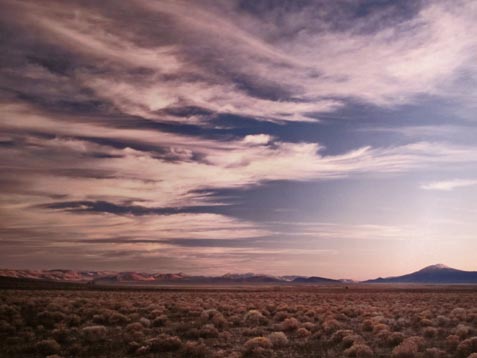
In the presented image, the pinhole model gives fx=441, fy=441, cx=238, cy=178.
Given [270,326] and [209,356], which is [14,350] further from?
[270,326]

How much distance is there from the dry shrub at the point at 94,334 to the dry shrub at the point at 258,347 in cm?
668

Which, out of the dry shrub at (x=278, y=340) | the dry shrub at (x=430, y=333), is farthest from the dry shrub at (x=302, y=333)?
the dry shrub at (x=430, y=333)

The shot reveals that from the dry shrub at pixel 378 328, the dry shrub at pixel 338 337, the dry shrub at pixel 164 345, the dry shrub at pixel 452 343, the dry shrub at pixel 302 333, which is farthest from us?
the dry shrub at pixel 378 328

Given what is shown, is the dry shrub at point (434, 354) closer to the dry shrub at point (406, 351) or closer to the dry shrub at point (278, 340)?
the dry shrub at point (406, 351)

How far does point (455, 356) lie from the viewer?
16.2m

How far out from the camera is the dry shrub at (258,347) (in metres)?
16.1

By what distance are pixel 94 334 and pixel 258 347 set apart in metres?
7.73

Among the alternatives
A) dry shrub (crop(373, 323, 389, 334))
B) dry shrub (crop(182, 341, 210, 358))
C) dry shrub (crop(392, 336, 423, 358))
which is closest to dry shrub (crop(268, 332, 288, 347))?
dry shrub (crop(182, 341, 210, 358))

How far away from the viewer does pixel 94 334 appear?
63.9 feet

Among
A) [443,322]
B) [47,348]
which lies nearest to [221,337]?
[47,348]

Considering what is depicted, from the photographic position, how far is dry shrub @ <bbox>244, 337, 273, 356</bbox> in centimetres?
1607

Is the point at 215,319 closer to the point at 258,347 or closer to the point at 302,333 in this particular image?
the point at 302,333

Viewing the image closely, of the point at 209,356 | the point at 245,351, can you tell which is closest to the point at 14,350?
the point at 209,356

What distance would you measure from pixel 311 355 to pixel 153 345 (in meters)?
6.10
